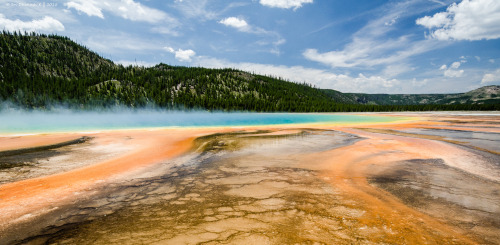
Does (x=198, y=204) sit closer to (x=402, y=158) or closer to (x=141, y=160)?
(x=141, y=160)

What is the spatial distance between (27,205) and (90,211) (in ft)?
5.82

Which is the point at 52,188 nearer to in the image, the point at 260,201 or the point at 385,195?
the point at 260,201

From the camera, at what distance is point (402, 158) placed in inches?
387

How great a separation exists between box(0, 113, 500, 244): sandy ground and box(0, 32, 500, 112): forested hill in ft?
406

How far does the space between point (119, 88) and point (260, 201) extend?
157 meters

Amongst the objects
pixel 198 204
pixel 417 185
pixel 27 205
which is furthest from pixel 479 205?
pixel 27 205

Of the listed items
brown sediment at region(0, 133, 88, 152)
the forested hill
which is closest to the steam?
brown sediment at region(0, 133, 88, 152)

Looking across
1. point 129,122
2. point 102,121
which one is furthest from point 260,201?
point 102,121

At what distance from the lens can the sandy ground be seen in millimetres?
3943

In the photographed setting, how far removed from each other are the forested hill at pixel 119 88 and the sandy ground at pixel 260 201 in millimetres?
123901

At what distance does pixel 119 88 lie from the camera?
136875 millimetres

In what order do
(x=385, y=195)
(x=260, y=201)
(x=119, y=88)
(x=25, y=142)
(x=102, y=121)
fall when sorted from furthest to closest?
(x=119, y=88) < (x=102, y=121) < (x=25, y=142) < (x=385, y=195) < (x=260, y=201)

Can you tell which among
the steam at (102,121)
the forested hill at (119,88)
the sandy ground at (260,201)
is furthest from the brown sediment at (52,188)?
the forested hill at (119,88)

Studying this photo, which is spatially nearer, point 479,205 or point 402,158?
point 479,205
